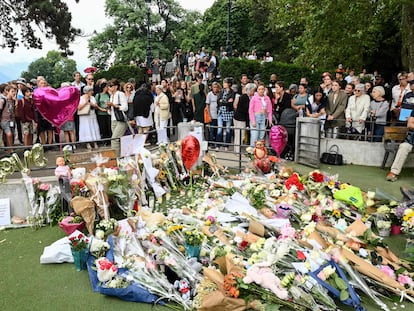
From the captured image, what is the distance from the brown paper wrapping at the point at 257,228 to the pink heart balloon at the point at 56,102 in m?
5.17

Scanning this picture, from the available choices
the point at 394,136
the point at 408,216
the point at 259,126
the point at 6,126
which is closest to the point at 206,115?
the point at 259,126

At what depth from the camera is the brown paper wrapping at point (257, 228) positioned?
5.15 meters

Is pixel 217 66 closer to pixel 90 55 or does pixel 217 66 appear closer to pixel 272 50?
pixel 272 50

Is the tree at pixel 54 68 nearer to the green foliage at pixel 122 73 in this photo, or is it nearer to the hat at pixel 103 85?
the green foliage at pixel 122 73

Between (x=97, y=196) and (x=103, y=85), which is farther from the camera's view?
(x=103, y=85)

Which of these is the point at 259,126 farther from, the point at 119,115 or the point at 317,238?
the point at 317,238

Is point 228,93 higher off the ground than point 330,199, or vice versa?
point 228,93

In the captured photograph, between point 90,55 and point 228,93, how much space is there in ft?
116

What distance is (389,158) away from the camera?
9055 mm

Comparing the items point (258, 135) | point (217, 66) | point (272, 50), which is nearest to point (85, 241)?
point (258, 135)

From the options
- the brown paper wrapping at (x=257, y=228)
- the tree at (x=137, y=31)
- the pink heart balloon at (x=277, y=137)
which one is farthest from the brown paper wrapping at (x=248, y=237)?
the tree at (x=137, y=31)

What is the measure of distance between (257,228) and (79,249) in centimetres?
210

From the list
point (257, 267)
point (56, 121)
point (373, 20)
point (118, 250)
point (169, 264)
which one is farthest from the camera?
point (373, 20)

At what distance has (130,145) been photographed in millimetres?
7094
